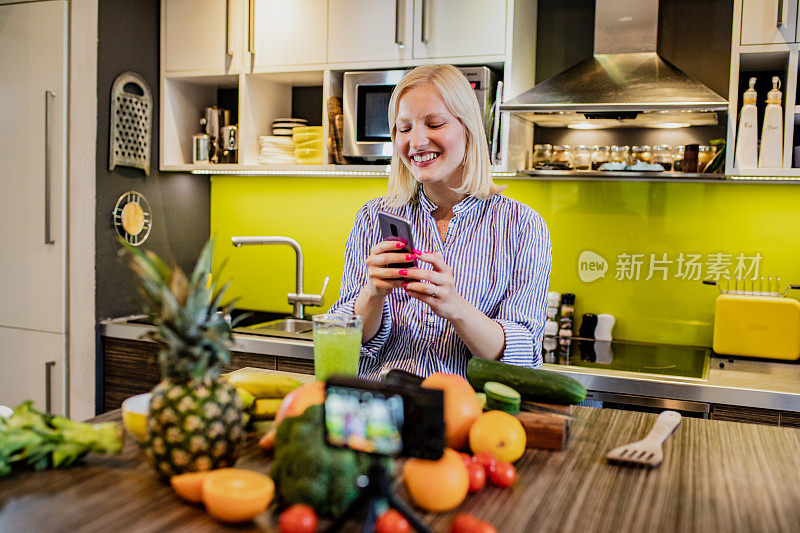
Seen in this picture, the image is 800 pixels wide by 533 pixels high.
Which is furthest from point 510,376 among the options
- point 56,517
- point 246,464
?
point 56,517

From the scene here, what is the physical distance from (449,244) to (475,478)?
92cm

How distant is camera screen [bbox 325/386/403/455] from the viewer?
886 millimetres

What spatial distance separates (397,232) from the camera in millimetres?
1465

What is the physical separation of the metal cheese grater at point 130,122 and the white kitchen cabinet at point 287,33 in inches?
22.2

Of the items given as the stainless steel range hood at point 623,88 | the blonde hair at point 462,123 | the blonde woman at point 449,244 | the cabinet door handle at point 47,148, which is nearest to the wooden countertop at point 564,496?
the blonde woman at point 449,244

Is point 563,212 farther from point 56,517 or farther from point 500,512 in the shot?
point 56,517

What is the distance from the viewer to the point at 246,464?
1.11 meters

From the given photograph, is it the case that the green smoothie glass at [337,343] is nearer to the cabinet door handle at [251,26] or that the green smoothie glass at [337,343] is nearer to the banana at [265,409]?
the banana at [265,409]

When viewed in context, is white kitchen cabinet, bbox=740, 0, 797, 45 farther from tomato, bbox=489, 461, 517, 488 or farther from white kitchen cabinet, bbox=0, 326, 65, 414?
white kitchen cabinet, bbox=0, 326, 65, 414

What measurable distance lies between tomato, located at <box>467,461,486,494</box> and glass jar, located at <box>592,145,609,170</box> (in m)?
2.08

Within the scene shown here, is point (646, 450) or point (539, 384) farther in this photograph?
point (539, 384)

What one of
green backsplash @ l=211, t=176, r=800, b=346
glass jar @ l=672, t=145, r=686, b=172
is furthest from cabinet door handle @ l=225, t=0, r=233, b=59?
glass jar @ l=672, t=145, r=686, b=172

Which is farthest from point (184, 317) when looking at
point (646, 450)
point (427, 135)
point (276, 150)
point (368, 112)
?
point (276, 150)

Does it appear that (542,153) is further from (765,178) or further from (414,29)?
(765,178)
